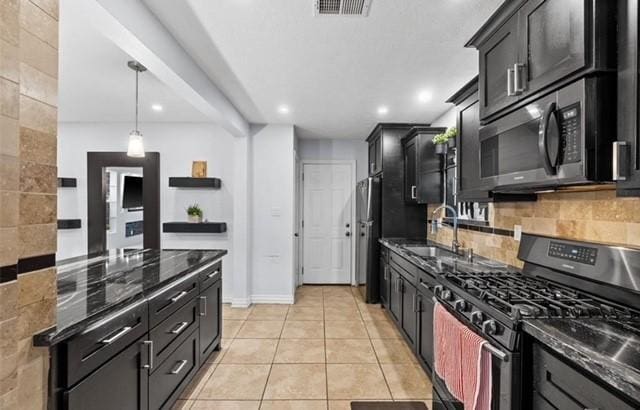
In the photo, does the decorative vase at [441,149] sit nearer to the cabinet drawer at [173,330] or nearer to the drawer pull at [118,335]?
the cabinet drawer at [173,330]

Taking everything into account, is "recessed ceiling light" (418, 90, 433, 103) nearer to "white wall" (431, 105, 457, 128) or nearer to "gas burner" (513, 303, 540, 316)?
"white wall" (431, 105, 457, 128)

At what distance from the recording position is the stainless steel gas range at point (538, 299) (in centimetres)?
132

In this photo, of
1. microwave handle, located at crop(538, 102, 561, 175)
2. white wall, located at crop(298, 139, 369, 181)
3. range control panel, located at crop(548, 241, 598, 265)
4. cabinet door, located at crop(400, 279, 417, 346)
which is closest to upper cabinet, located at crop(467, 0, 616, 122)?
microwave handle, located at crop(538, 102, 561, 175)

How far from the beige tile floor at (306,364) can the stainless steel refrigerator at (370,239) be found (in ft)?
1.38

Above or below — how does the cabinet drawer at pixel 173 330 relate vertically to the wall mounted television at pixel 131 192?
below

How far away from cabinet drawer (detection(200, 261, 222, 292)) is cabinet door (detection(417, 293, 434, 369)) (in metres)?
1.79

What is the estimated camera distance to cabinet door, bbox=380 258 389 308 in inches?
164

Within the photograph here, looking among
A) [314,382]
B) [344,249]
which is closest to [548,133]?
[314,382]

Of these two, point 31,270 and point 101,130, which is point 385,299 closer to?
point 31,270

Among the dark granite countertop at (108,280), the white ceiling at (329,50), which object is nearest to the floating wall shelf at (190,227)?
the dark granite countertop at (108,280)

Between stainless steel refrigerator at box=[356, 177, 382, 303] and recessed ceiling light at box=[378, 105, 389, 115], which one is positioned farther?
stainless steel refrigerator at box=[356, 177, 382, 303]

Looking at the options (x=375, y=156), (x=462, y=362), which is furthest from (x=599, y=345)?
(x=375, y=156)

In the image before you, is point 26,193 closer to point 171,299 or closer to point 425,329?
point 171,299

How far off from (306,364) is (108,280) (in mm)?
1774
